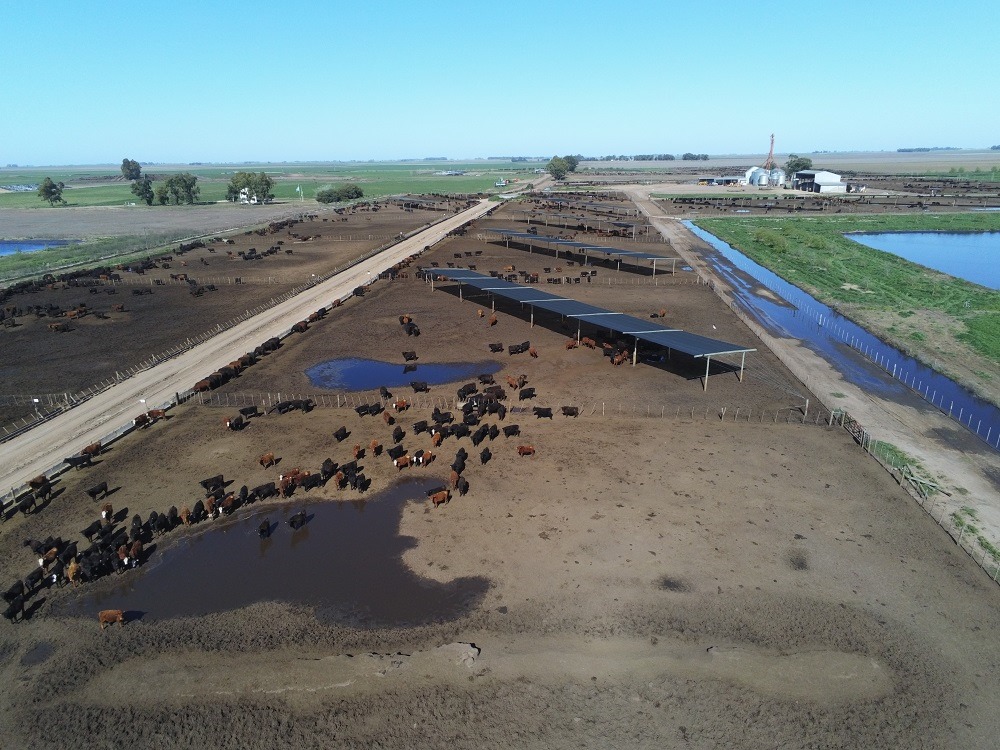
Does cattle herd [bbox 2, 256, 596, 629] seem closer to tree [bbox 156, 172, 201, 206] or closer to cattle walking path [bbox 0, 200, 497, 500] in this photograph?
cattle walking path [bbox 0, 200, 497, 500]

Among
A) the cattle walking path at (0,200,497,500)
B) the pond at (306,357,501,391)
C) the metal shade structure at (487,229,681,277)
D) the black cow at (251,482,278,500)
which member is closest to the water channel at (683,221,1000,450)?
the metal shade structure at (487,229,681,277)

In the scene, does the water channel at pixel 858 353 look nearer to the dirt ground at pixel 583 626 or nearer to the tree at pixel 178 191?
the dirt ground at pixel 583 626

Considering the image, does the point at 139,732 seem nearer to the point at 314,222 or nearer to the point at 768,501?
the point at 768,501

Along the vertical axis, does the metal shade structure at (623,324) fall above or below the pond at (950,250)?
below

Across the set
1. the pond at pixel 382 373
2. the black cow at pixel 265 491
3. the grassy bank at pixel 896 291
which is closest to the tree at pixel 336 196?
the grassy bank at pixel 896 291

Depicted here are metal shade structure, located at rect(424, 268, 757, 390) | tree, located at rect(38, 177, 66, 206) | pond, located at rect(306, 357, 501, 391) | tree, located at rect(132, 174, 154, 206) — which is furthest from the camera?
tree, located at rect(132, 174, 154, 206)

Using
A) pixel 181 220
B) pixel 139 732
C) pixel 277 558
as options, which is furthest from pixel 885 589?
pixel 181 220

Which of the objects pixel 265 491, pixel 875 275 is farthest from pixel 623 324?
pixel 875 275
